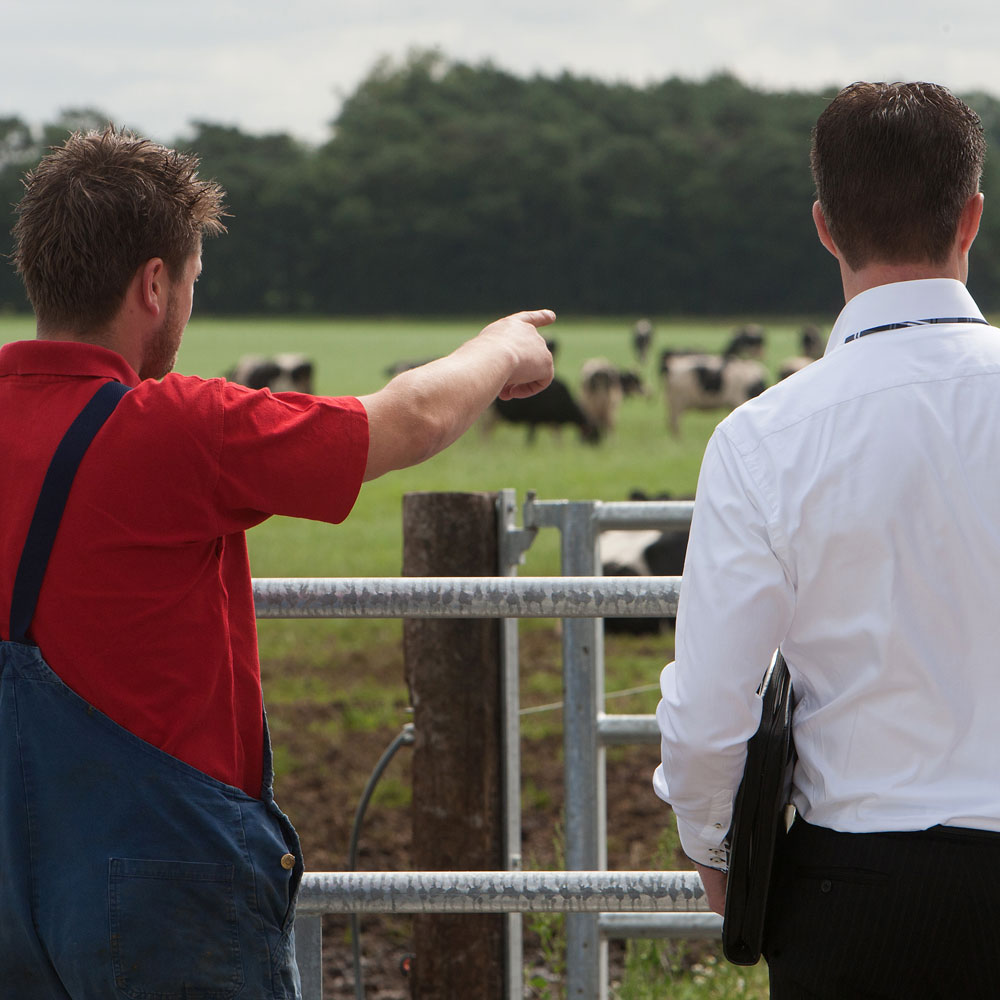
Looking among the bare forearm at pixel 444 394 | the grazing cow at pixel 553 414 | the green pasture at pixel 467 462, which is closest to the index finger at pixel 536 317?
the bare forearm at pixel 444 394

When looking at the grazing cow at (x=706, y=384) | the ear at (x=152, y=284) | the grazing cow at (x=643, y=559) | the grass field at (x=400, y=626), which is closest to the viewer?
the ear at (x=152, y=284)

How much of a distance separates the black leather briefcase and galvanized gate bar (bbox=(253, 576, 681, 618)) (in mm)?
415

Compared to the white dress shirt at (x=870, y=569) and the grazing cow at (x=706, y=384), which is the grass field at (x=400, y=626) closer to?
the grazing cow at (x=706, y=384)

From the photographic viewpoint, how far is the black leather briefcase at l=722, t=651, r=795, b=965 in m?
1.59

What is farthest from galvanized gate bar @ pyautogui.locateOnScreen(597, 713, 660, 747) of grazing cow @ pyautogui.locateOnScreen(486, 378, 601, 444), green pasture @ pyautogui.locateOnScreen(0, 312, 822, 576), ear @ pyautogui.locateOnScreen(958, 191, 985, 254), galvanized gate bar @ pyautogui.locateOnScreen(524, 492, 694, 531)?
grazing cow @ pyautogui.locateOnScreen(486, 378, 601, 444)

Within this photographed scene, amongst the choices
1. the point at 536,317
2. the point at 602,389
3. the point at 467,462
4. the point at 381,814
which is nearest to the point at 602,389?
the point at 602,389

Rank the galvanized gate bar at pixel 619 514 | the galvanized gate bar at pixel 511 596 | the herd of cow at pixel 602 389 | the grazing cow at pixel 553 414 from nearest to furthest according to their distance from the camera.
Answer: the galvanized gate bar at pixel 511 596 → the galvanized gate bar at pixel 619 514 → the grazing cow at pixel 553 414 → the herd of cow at pixel 602 389

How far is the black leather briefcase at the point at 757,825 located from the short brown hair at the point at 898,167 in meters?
0.57

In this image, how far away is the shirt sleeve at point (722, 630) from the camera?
4.99ft

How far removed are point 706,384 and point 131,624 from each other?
82.3ft

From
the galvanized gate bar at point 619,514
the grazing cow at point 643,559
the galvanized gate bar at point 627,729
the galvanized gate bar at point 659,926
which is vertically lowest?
the grazing cow at point 643,559

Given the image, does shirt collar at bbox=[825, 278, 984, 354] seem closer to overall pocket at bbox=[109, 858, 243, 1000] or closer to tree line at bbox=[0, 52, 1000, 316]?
overall pocket at bbox=[109, 858, 243, 1000]

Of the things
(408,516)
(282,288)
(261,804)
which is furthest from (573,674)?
(282,288)

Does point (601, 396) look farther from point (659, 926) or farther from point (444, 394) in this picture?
point (444, 394)
